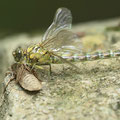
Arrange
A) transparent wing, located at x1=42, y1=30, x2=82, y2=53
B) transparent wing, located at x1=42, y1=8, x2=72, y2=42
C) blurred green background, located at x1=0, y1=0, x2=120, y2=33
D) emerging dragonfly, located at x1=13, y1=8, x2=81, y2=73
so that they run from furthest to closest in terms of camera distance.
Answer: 1. blurred green background, located at x1=0, y1=0, x2=120, y2=33
2. transparent wing, located at x1=42, y1=8, x2=72, y2=42
3. transparent wing, located at x1=42, y1=30, x2=82, y2=53
4. emerging dragonfly, located at x1=13, y1=8, x2=81, y2=73

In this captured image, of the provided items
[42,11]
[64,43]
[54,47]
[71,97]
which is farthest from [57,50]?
[42,11]

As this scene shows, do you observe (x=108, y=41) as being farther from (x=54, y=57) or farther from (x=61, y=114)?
(x=61, y=114)

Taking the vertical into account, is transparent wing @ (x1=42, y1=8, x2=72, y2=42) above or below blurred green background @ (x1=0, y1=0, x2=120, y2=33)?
below

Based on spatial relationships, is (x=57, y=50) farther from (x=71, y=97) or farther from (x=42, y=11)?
(x=42, y=11)

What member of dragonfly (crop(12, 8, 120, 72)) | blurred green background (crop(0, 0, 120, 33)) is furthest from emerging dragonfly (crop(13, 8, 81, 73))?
blurred green background (crop(0, 0, 120, 33))

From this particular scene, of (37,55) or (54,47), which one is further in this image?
(54,47)

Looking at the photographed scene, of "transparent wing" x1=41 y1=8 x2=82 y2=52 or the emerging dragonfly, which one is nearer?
the emerging dragonfly

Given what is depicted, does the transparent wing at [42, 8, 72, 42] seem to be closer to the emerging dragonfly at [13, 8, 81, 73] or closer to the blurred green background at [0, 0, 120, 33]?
the emerging dragonfly at [13, 8, 81, 73]

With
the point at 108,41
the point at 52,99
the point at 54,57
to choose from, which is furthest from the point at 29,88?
the point at 108,41
